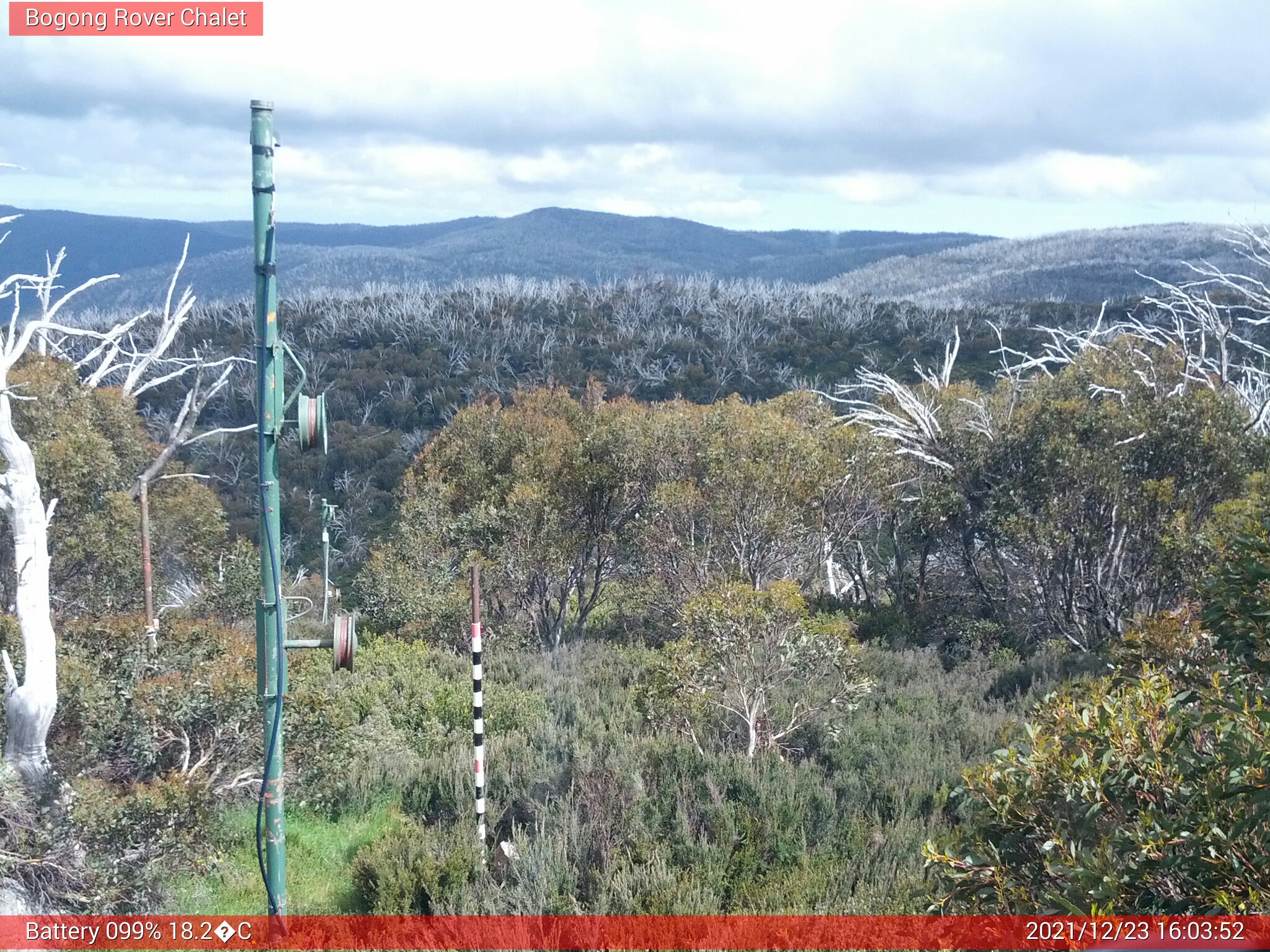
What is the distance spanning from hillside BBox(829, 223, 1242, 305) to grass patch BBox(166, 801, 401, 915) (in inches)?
2644

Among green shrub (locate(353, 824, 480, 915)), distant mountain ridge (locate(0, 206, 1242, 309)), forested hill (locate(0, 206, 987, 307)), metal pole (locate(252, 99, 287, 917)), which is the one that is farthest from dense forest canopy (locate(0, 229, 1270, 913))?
forested hill (locate(0, 206, 987, 307))

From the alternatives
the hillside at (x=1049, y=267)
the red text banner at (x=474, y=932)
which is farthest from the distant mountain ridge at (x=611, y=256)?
the red text banner at (x=474, y=932)

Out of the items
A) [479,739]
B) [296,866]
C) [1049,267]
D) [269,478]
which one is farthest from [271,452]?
[1049,267]

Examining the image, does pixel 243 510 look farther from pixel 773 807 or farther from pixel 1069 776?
pixel 1069 776

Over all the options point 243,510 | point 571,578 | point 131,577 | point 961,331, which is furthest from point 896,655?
point 961,331

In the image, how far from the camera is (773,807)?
730 centimetres

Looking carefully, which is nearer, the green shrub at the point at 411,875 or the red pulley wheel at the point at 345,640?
the red pulley wheel at the point at 345,640

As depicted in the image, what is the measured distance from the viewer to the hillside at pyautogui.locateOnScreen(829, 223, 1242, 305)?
87.2 m

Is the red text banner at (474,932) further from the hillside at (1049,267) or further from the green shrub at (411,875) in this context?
the hillside at (1049,267)

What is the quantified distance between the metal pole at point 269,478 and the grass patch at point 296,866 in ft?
6.46

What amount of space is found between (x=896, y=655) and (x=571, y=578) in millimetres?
5552

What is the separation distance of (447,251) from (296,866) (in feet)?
555

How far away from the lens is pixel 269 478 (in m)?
4.93

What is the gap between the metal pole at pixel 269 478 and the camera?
486 centimetres
